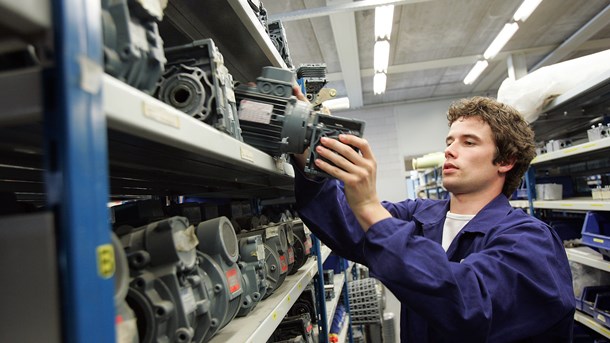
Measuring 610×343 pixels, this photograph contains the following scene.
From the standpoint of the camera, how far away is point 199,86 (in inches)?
38.0

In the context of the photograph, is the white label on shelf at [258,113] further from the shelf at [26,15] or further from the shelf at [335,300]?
the shelf at [335,300]

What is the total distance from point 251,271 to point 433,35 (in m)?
5.80

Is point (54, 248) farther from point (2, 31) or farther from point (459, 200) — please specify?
point (459, 200)

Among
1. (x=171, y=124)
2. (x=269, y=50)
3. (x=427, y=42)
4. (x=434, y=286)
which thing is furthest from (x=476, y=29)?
(x=171, y=124)

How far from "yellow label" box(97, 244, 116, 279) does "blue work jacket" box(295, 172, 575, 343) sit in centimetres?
79

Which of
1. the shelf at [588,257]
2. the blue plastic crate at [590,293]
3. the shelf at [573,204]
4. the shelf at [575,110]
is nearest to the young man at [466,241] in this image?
the shelf at [573,204]

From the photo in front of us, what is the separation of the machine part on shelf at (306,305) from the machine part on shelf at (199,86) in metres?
1.44

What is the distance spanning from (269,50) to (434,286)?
3.32 ft

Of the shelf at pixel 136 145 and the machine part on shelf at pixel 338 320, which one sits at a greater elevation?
the shelf at pixel 136 145

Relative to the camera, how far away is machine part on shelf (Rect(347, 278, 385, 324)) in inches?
160

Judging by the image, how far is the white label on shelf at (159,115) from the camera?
0.61 meters

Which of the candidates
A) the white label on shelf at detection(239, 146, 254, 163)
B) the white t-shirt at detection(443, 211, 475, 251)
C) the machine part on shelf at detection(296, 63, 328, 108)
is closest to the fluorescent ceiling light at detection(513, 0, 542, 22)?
the machine part on shelf at detection(296, 63, 328, 108)

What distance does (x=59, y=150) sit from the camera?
463mm

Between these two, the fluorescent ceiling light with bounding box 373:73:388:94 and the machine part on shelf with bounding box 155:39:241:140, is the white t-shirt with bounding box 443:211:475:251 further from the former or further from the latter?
the fluorescent ceiling light with bounding box 373:73:388:94
